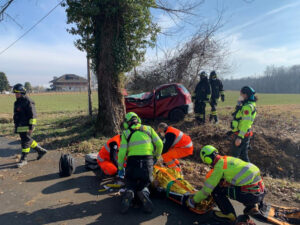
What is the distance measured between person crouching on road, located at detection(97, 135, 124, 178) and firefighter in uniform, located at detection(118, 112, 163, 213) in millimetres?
743

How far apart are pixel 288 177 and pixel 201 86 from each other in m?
4.21

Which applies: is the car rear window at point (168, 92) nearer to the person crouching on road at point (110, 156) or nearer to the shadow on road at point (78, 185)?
the person crouching on road at point (110, 156)

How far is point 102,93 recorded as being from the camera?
7.57 meters

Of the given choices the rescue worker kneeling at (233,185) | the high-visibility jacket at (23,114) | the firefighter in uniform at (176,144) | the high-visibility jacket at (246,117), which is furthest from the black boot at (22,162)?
the high-visibility jacket at (246,117)

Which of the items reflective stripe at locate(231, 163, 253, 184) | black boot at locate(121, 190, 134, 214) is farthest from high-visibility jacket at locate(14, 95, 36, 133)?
reflective stripe at locate(231, 163, 253, 184)

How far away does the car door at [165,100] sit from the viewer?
28.1 feet

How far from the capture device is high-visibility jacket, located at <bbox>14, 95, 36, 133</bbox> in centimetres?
512

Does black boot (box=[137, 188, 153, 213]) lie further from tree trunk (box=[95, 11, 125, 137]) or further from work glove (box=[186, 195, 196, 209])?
tree trunk (box=[95, 11, 125, 137])

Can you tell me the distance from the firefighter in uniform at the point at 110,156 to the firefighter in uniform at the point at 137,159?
2.44 ft

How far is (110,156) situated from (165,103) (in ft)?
15.6

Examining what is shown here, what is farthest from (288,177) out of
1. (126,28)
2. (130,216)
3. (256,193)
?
(126,28)

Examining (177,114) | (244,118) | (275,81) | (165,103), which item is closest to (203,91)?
(177,114)

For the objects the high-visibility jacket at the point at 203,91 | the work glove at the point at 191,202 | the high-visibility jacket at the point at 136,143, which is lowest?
the work glove at the point at 191,202

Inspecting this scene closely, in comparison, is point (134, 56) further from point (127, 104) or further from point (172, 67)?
point (172, 67)
